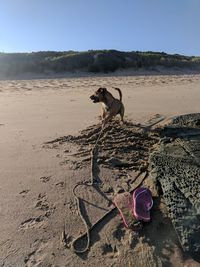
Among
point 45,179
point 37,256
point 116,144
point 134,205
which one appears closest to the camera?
point 37,256

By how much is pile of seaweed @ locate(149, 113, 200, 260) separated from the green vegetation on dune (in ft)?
49.6

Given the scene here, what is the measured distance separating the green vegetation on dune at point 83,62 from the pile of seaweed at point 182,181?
15.1m

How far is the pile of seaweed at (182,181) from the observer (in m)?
3.92

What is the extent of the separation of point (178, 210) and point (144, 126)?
3.77 m

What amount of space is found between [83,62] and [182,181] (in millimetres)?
18020

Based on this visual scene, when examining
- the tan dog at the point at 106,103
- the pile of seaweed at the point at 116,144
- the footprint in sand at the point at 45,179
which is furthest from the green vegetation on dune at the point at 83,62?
the footprint in sand at the point at 45,179

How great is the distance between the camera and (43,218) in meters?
4.43

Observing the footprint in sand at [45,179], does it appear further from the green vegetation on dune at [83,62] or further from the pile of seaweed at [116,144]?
the green vegetation on dune at [83,62]

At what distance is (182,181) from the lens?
4.54 m

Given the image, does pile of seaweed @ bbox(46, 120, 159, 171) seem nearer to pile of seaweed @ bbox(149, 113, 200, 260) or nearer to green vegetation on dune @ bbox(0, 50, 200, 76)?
pile of seaweed @ bbox(149, 113, 200, 260)

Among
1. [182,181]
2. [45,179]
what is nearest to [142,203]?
[182,181]

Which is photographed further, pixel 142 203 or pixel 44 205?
pixel 44 205

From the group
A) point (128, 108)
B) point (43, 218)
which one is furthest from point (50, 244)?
point (128, 108)

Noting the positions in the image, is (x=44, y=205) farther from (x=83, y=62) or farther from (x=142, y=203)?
(x=83, y=62)
